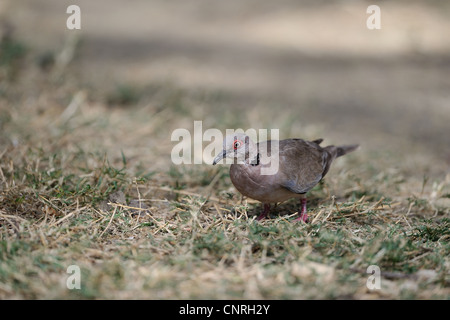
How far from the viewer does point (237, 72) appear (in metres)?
6.78

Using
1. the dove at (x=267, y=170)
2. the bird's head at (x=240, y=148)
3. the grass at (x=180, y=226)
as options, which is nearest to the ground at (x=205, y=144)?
the grass at (x=180, y=226)

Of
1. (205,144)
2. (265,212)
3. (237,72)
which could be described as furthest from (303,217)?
(237,72)

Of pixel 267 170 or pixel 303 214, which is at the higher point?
pixel 267 170

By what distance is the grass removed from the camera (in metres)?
2.45

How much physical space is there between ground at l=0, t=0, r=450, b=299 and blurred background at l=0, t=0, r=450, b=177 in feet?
0.09

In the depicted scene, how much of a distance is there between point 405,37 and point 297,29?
1616 mm

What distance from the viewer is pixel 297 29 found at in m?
8.12

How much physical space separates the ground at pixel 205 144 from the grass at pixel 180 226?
0.01 m

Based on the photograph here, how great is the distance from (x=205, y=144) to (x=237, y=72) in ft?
7.67

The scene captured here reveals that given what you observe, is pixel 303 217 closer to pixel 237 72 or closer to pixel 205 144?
pixel 205 144

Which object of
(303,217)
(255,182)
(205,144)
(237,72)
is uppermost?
(237,72)

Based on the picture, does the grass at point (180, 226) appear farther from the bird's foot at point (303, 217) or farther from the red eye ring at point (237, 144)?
the red eye ring at point (237, 144)

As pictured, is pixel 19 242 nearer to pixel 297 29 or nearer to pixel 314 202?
pixel 314 202

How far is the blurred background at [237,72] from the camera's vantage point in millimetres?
5004
